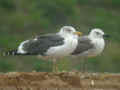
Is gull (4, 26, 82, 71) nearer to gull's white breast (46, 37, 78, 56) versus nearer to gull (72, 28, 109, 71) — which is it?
gull's white breast (46, 37, 78, 56)

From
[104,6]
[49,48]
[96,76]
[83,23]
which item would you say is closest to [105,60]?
[83,23]

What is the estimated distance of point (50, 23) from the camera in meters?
16.9

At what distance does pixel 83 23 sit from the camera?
1819cm

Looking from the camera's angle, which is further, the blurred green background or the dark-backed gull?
the blurred green background

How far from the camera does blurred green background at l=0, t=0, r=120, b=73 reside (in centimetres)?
1508

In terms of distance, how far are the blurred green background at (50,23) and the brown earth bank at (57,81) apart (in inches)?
319

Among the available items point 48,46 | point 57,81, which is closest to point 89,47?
point 48,46

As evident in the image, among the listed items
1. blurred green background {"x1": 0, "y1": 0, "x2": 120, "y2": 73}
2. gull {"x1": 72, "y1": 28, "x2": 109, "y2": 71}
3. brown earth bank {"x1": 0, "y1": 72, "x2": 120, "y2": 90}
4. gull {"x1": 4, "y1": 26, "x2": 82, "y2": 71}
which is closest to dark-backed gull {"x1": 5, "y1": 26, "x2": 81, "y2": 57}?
gull {"x1": 4, "y1": 26, "x2": 82, "y2": 71}

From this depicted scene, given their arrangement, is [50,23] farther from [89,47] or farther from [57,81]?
[57,81]

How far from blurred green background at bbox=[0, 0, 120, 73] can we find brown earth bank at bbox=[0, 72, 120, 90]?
26.6ft

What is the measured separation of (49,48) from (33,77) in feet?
6.89

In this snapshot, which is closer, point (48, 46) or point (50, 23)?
point (48, 46)

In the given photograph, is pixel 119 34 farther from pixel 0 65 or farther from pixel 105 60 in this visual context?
pixel 0 65

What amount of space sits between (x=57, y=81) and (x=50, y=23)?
38.6 feet
